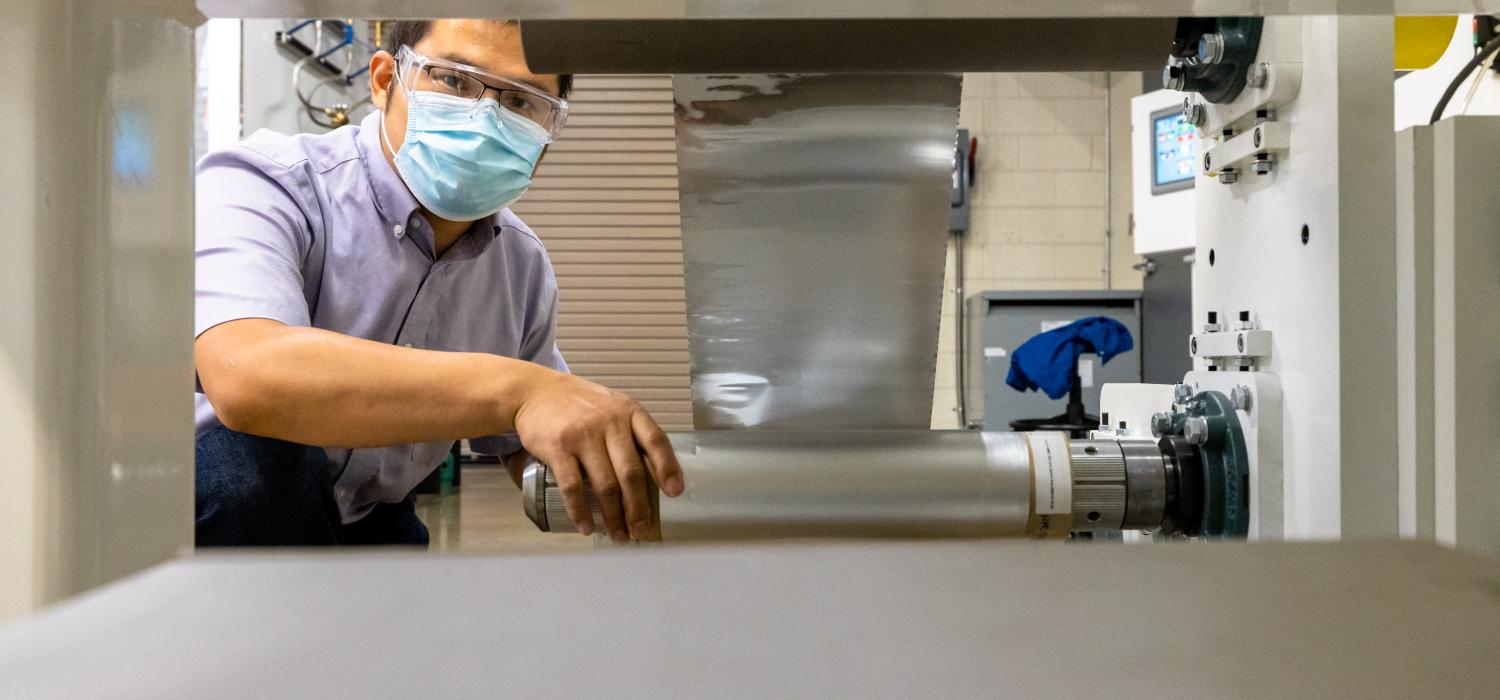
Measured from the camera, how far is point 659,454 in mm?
727

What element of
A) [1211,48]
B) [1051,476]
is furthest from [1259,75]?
[1051,476]

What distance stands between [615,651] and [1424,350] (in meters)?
0.66

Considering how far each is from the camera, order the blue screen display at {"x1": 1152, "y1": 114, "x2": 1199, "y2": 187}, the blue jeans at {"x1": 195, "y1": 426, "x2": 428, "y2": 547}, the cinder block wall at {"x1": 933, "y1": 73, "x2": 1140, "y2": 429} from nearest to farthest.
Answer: the blue jeans at {"x1": 195, "y1": 426, "x2": 428, "y2": 547}, the blue screen display at {"x1": 1152, "y1": 114, "x2": 1199, "y2": 187}, the cinder block wall at {"x1": 933, "y1": 73, "x2": 1140, "y2": 429}

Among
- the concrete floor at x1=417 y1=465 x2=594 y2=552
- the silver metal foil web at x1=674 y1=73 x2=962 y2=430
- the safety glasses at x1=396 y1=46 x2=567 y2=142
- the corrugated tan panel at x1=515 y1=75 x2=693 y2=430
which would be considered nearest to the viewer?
the silver metal foil web at x1=674 y1=73 x2=962 y2=430

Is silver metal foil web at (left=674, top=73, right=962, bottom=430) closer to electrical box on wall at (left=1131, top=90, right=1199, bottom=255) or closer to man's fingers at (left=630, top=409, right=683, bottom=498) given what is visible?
man's fingers at (left=630, top=409, right=683, bottom=498)

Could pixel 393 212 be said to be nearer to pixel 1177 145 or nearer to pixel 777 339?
pixel 777 339

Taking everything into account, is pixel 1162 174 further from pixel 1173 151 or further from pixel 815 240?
pixel 815 240

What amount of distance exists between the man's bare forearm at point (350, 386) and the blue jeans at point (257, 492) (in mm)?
120

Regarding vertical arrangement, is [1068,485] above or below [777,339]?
below

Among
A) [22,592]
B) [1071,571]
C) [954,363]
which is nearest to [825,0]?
[1071,571]

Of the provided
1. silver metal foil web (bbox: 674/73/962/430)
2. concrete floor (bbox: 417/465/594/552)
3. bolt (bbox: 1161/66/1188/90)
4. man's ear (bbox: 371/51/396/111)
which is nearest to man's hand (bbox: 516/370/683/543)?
silver metal foil web (bbox: 674/73/962/430)

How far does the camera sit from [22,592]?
0.33 metres

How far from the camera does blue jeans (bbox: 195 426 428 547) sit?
100 cm

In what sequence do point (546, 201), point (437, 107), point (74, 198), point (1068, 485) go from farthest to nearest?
point (546, 201)
point (437, 107)
point (1068, 485)
point (74, 198)
